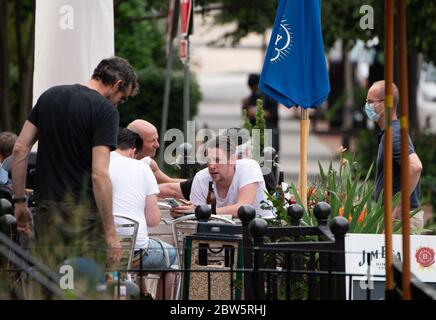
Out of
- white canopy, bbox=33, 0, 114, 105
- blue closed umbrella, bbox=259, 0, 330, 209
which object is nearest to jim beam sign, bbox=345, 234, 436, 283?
blue closed umbrella, bbox=259, 0, 330, 209

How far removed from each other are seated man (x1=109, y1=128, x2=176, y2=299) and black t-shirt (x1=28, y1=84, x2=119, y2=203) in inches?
28.3

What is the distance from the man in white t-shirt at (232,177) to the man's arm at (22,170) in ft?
5.50

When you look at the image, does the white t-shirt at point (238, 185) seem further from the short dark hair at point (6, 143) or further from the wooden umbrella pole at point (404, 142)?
the wooden umbrella pole at point (404, 142)

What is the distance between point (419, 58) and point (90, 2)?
1380 cm

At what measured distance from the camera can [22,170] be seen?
21.9ft

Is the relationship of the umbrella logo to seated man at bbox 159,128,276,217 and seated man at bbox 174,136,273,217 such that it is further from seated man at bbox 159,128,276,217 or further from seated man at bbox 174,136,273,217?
seated man at bbox 174,136,273,217

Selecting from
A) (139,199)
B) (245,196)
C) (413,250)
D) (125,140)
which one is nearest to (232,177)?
(245,196)

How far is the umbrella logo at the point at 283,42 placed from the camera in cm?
857

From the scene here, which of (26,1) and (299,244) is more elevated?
(26,1)

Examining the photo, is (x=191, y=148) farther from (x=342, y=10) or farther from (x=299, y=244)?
(x=342, y=10)

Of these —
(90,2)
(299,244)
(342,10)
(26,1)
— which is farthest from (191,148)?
(26,1)

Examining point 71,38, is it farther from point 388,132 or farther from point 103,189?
point 388,132

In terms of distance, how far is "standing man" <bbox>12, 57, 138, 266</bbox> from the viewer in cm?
641

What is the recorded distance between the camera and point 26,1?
57.8 feet
